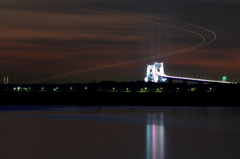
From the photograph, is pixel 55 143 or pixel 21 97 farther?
pixel 21 97

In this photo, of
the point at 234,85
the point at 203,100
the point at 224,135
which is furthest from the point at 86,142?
the point at 234,85

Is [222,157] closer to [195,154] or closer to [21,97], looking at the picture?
[195,154]

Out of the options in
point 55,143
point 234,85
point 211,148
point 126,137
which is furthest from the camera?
point 234,85

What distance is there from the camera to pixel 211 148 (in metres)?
28.0

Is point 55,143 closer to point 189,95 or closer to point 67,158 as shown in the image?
point 67,158

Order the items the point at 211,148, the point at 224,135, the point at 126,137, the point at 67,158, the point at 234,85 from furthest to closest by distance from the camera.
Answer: the point at 234,85
the point at 224,135
the point at 126,137
the point at 211,148
the point at 67,158

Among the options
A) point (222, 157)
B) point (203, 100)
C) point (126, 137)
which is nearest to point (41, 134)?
point (126, 137)

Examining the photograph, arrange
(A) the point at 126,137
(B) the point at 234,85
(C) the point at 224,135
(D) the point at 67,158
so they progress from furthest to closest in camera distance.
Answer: (B) the point at 234,85
(C) the point at 224,135
(A) the point at 126,137
(D) the point at 67,158

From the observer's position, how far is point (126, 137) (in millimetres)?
34125

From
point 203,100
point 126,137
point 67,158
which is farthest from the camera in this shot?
point 203,100

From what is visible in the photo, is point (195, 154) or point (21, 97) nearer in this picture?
point (195, 154)

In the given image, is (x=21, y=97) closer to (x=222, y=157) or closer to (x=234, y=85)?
(x=234, y=85)

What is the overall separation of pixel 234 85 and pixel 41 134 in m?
163

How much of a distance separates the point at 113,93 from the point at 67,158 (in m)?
145
